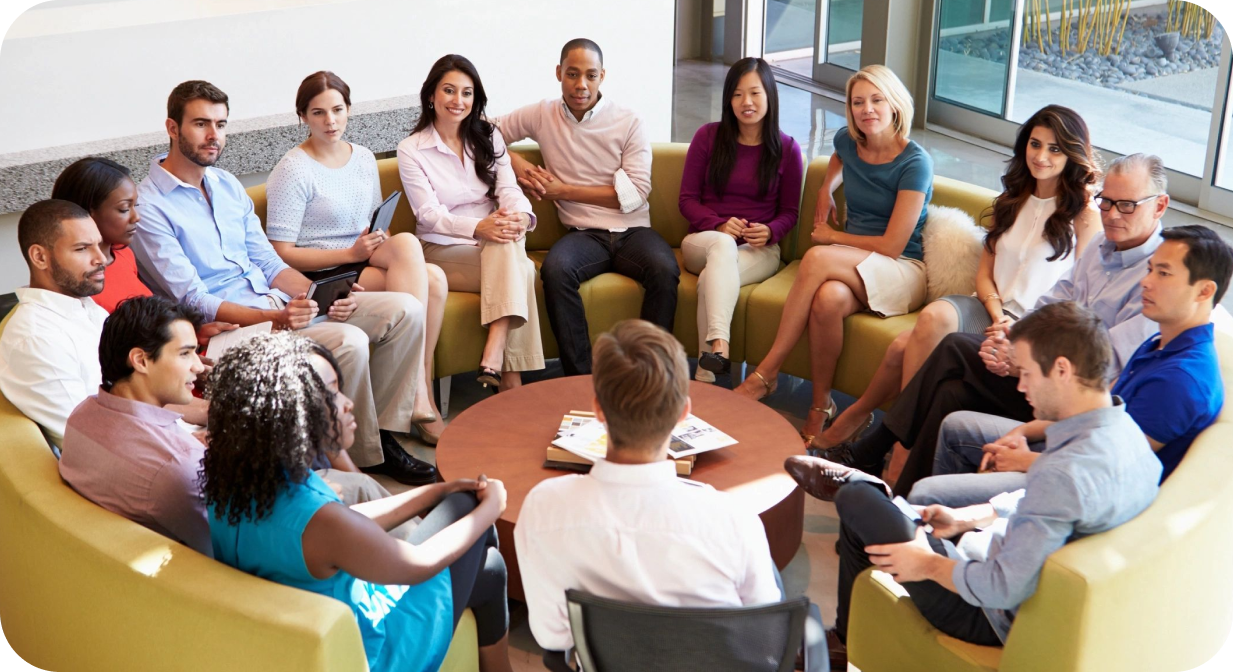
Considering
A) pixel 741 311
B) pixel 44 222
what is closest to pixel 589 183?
pixel 741 311

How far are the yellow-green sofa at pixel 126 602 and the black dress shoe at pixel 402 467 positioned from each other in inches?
52.4

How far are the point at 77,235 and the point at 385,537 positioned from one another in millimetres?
1380

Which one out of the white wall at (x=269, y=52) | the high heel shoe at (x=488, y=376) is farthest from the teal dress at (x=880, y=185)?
the white wall at (x=269, y=52)

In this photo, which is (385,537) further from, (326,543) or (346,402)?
(346,402)

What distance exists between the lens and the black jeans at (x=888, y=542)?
2.34m

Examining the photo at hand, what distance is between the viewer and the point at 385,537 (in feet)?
6.90

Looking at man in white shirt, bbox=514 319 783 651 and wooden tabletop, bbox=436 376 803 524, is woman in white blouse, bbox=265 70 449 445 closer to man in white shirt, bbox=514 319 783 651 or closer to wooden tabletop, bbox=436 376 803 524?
wooden tabletop, bbox=436 376 803 524

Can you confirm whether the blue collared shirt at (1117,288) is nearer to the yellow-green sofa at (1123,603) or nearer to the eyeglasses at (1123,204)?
the eyeglasses at (1123,204)

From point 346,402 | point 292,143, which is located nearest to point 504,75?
point 292,143

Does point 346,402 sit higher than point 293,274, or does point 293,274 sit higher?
point 346,402

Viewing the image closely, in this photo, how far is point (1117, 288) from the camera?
125 inches

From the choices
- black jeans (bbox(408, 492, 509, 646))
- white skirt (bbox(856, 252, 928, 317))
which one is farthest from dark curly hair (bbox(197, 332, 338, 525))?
white skirt (bbox(856, 252, 928, 317))

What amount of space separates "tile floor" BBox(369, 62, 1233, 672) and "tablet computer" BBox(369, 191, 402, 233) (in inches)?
30.3

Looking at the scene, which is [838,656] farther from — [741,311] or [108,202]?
[108,202]
